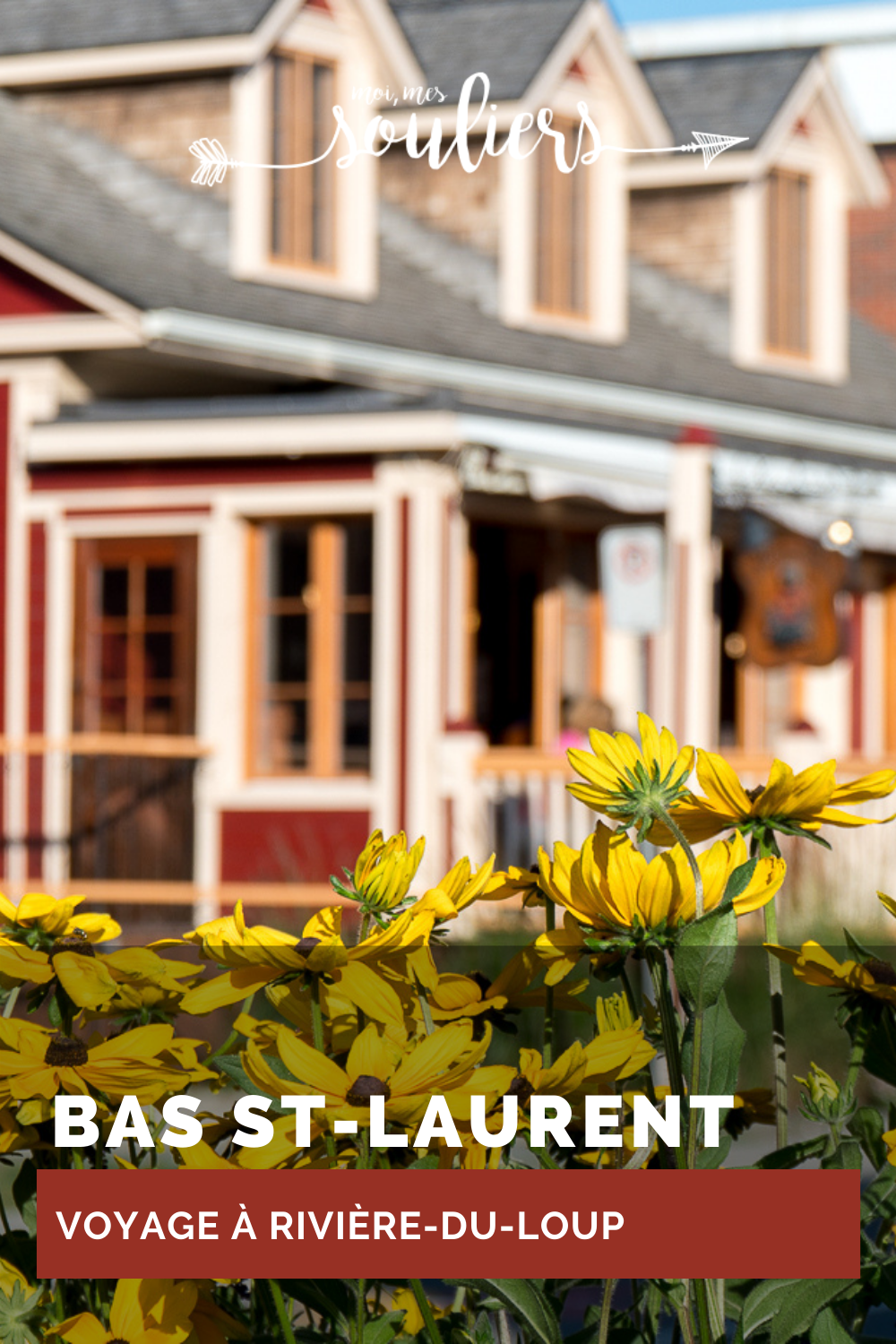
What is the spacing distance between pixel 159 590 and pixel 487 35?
407cm

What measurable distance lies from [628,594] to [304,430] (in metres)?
1.88

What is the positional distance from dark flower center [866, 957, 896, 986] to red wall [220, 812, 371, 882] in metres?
8.83

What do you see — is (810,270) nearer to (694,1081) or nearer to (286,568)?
(286,568)

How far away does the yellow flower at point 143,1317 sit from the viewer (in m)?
1.14

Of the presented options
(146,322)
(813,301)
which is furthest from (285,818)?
(813,301)

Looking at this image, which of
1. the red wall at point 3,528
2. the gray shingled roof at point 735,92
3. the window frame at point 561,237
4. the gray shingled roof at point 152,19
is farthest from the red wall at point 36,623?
the gray shingled roof at point 735,92

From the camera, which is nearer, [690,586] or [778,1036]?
[778,1036]

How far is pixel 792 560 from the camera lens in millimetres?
11844

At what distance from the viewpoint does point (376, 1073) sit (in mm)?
1090

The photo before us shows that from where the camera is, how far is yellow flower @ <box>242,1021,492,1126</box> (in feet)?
3.53

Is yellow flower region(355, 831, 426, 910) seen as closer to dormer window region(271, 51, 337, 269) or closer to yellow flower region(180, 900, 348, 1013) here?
yellow flower region(180, 900, 348, 1013)

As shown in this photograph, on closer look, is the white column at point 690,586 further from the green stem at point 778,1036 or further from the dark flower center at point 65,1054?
the dark flower center at point 65,1054

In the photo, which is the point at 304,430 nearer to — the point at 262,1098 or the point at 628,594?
the point at 628,594

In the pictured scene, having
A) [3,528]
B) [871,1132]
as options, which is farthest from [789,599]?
[871,1132]
